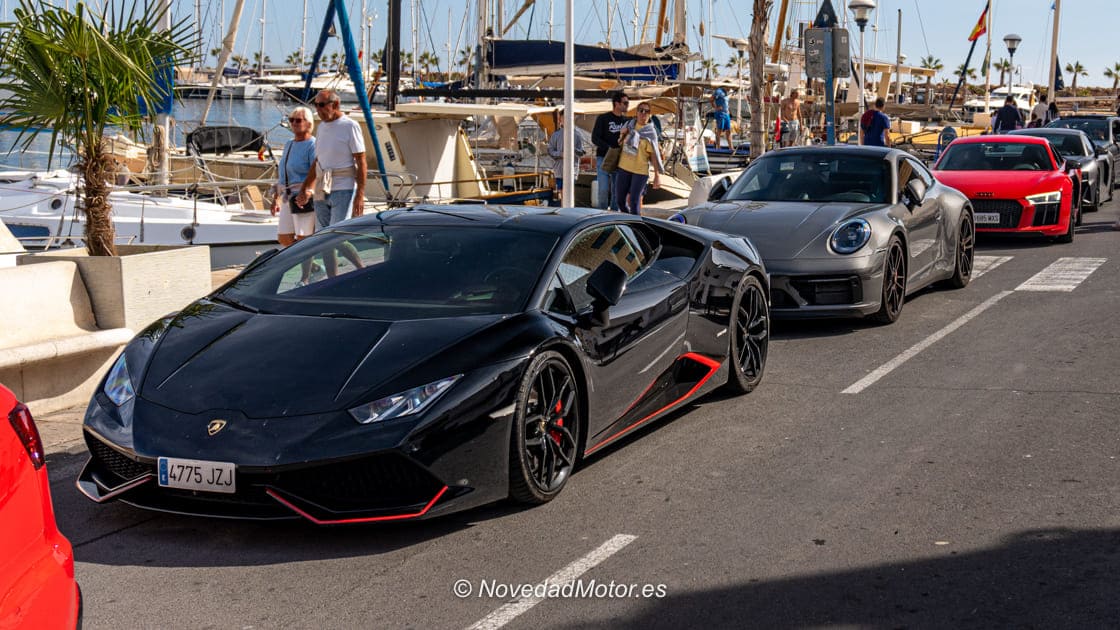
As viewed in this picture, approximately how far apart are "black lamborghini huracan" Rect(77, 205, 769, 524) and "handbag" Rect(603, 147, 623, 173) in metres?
8.34

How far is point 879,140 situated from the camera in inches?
864

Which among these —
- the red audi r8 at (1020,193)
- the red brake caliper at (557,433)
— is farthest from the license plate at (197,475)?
the red audi r8 at (1020,193)

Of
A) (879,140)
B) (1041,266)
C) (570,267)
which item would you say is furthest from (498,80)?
(570,267)

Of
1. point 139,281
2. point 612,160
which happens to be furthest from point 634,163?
point 139,281

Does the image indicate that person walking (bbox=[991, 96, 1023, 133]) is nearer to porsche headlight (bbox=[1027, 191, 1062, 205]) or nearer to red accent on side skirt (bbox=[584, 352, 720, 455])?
porsche headlight (bbox=[1027, 191, 1062, 205])

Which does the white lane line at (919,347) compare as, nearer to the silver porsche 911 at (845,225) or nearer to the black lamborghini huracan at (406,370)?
the silver porsche 911 at (845,225)

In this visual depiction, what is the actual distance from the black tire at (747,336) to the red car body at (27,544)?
4999 millimetres

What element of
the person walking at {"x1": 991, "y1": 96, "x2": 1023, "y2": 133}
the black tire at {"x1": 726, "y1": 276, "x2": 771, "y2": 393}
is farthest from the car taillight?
the person walking at {"x1": 991, "y1": 96, "x2": 1023, "y2": 133}

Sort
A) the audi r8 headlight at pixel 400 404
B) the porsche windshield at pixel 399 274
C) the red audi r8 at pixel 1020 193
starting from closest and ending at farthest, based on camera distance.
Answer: the audi r8 headlight at pixel 400 404, the porsche windshield at pixel 399 274, the red audi r8 at pixel 1020 193

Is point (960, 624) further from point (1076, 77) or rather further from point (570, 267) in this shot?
point (1076, 77)

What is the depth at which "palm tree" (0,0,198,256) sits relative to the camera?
7.96 metres

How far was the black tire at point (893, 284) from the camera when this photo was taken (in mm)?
10609

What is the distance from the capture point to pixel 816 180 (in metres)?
11.8

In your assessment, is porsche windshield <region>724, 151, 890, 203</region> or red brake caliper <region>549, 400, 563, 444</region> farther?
porsche windshield <region>724, 151, 890, 203</region>
